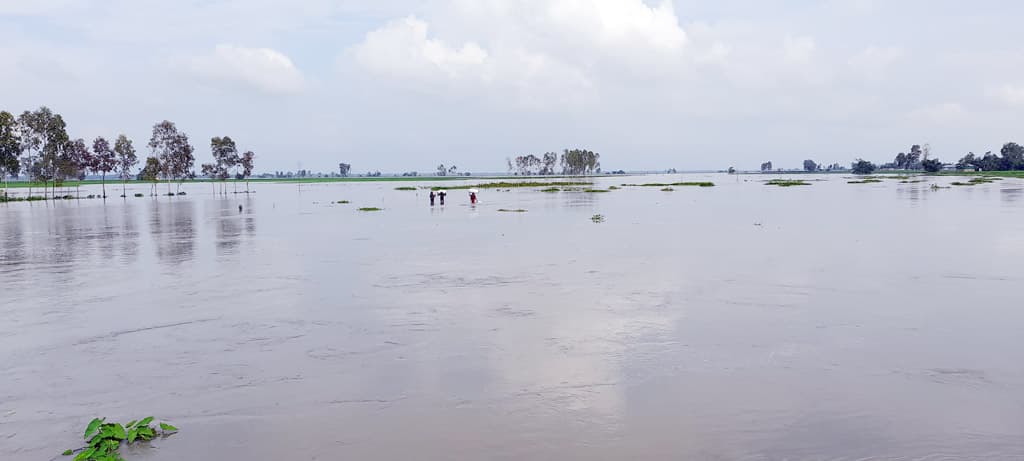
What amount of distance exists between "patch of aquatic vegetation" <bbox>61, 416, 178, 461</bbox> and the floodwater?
0.28m

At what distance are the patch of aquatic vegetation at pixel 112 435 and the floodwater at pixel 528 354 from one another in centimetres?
28

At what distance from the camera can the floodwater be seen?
8.84m

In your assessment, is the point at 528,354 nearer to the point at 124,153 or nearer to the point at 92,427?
the point at 92,427

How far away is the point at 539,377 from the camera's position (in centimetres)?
1126

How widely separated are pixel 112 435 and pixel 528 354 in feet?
22.9

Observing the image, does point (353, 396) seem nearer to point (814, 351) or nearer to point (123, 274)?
point (814, 351)

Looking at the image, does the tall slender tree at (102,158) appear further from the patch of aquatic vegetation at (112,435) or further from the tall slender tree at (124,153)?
the patch of aquatic vegetation at (112,435)

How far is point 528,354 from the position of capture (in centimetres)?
1262

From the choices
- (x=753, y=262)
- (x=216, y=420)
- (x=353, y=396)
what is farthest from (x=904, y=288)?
(x=216, y=420)

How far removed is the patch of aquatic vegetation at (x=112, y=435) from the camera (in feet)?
27.1

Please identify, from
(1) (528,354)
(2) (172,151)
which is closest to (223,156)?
(2) (172,151)

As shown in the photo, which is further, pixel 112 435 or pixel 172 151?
pixel 172 151

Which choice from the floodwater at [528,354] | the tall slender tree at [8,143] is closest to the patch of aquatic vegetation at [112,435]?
the floodwater at [528,354]

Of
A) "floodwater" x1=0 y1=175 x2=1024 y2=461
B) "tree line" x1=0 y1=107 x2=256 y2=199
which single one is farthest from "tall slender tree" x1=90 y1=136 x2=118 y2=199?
"floodwater" x1=0 y1=175 x2=1024 y2=461
